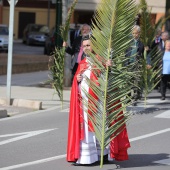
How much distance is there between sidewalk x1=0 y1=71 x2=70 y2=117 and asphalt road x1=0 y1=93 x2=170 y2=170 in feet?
1.41

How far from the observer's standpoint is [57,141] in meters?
12.5

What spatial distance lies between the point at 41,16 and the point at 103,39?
185ft

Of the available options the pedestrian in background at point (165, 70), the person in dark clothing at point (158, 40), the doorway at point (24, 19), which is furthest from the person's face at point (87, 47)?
the doorway at point (24, 19)

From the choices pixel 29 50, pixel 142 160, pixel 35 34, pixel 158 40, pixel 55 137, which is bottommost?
pixel 29 50

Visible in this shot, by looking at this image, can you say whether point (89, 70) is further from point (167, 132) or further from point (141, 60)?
point (141, 60)

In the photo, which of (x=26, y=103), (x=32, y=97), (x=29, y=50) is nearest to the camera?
(x=26, y=103)

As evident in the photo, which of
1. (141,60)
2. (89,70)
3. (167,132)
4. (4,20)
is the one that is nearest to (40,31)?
(4,20)

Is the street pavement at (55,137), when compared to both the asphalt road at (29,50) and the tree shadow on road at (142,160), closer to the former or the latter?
the tree shadow on road at (142,160)

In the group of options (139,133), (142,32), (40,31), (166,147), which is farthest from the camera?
(40,31)

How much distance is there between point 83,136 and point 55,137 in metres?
3.09

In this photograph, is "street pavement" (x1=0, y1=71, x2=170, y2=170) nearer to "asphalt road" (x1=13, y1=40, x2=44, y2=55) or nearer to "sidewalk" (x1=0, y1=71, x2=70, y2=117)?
"sidewalk" (x1=0, y1=71, x2=70, y2=117)

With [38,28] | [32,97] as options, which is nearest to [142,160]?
[32,97]

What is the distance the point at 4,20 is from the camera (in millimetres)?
64625

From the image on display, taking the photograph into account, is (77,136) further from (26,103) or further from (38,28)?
(38,28)
